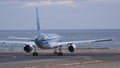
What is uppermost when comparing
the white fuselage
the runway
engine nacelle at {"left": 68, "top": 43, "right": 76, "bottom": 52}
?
the white fuselage

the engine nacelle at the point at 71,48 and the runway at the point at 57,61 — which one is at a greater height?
the engine nacelle at the point at 71,48

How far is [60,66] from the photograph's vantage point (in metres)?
36.6

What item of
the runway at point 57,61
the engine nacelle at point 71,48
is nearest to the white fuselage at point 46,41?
the engine nacelle at point 71,48

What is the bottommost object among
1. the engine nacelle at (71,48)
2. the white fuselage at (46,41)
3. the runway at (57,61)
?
the runway at (57,61)

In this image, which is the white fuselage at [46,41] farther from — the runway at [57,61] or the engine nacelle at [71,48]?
the runway at [57,61]

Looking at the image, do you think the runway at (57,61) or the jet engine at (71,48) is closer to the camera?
the runway at (57,61)

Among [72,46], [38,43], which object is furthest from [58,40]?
[38,43]

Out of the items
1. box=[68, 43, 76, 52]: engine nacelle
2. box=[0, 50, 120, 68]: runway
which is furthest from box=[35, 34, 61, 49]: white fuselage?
box=[0, 50, 120, 68]: runway

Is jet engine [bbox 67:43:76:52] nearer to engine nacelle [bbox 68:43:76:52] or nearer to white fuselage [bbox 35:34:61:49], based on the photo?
engine nacelle [bbox 68:43:76:52]

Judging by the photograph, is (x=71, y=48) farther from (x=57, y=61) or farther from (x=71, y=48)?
(x=57, y=61)

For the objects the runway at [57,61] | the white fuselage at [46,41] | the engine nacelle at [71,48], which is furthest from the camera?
the engine nacelle at [71,48]

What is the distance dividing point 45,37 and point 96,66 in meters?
19.8

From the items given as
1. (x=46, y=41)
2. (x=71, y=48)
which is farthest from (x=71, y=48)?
(x=46, y=41)

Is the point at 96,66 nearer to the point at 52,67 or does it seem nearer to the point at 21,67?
the point at 52,67
